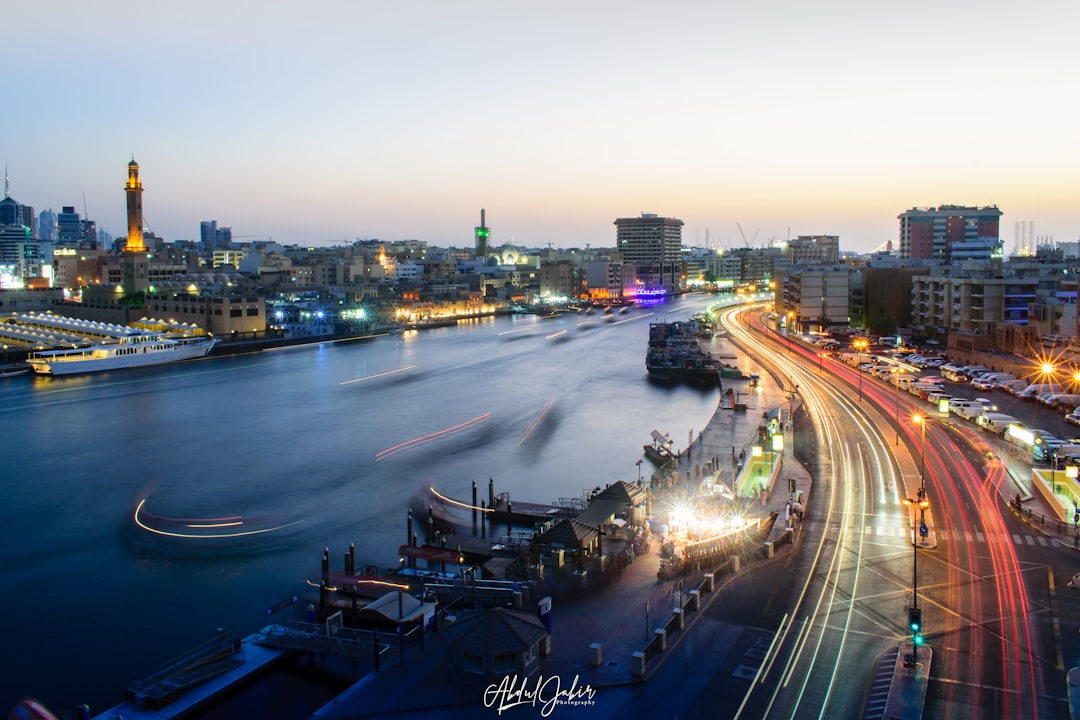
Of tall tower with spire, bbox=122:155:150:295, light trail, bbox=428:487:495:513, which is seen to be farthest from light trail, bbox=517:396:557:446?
tall tower with spire, bbox=122:155:150:295

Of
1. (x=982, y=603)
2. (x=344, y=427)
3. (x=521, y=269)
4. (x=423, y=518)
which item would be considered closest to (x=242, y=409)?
(x=344, y=427)

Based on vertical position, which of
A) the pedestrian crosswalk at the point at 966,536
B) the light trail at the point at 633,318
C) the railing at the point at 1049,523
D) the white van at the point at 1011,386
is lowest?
the pedestrian crosswalk at the point at 966,536

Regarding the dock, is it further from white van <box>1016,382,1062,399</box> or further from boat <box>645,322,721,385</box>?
boat <box>645,322,721,385</box>

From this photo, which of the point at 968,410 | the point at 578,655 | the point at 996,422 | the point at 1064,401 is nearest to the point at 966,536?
the point at 578,655

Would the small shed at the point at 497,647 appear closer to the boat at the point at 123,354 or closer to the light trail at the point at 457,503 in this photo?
the light trail at the point at 457,503

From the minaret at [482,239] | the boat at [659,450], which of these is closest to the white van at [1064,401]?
the boat at [659,450]

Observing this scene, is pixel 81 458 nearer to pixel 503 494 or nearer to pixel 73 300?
pixel 503 494
